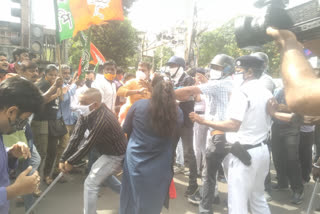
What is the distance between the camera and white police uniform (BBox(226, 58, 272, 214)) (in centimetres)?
270

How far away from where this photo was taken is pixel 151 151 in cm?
279

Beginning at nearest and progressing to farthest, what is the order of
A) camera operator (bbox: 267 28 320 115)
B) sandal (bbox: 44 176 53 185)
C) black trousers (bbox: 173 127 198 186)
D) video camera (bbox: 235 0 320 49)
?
camera operator (bbox: 267 28 320 115) < video camera (bbox: 235 0 320 49) < black trousers (bbox: 173 127 198 186) < sandal (bbox: 44 176 53 185)

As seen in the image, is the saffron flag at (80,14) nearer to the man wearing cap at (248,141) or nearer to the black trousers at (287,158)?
the man wearing cap at (248,141)

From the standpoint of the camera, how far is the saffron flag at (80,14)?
4023 millimetres

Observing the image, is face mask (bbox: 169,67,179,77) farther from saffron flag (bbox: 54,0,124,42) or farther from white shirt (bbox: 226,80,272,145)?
white shirt (bbox: 226,80,272,145)

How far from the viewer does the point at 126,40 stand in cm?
2809

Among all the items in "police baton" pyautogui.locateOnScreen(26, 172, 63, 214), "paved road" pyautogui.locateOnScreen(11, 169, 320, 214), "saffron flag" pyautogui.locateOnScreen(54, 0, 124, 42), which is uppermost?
"saffron flag" pyautogui.locateOnScreen(54, 0, 124, 42)

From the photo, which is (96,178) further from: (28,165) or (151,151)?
(28,165)

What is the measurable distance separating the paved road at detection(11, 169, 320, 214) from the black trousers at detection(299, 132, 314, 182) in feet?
1.30

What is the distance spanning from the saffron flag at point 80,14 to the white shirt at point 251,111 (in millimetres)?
2665

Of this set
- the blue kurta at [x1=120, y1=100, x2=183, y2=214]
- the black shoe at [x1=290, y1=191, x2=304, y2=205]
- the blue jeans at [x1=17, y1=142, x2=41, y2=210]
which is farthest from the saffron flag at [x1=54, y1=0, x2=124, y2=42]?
the black shoe at [x1=290, y1=191, x2=304, y2=205]

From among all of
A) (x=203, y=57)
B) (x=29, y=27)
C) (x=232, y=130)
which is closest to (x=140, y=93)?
(x=232, y=130)

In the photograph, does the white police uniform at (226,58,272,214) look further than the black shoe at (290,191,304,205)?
No

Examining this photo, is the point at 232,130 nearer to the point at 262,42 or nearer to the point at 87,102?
the point at 262,42
